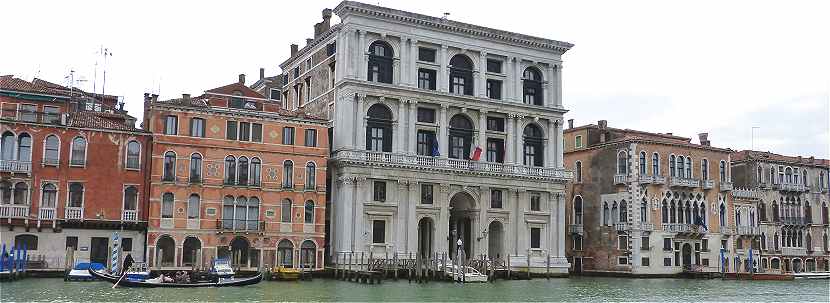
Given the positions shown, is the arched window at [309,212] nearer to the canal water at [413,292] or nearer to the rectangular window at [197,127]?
the canal water at [413,292]

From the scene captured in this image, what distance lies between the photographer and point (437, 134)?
1957 inches

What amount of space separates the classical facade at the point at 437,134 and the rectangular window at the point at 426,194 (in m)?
0.06

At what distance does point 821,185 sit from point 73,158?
49230 mm

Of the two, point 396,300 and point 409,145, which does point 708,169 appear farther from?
point 396,300

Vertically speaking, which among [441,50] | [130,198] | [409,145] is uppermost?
[441,50]

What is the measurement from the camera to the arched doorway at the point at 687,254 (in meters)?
56.7

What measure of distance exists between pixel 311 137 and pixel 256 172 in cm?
330

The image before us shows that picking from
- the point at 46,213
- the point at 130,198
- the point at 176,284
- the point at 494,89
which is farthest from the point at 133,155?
the point at 494,89

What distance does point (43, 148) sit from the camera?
40.3 m

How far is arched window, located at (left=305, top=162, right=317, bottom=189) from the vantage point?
1779 inches

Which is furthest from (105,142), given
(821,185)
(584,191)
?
(821,185)

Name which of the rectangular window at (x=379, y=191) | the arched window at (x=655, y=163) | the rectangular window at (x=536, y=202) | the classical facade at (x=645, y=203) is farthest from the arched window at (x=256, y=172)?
the arched window at (x=655, y=163)

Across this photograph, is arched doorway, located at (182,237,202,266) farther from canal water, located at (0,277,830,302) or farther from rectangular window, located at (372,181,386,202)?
rectangular window, located at (372,181,386,202)

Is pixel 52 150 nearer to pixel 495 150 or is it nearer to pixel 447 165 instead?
pixel 447 165
